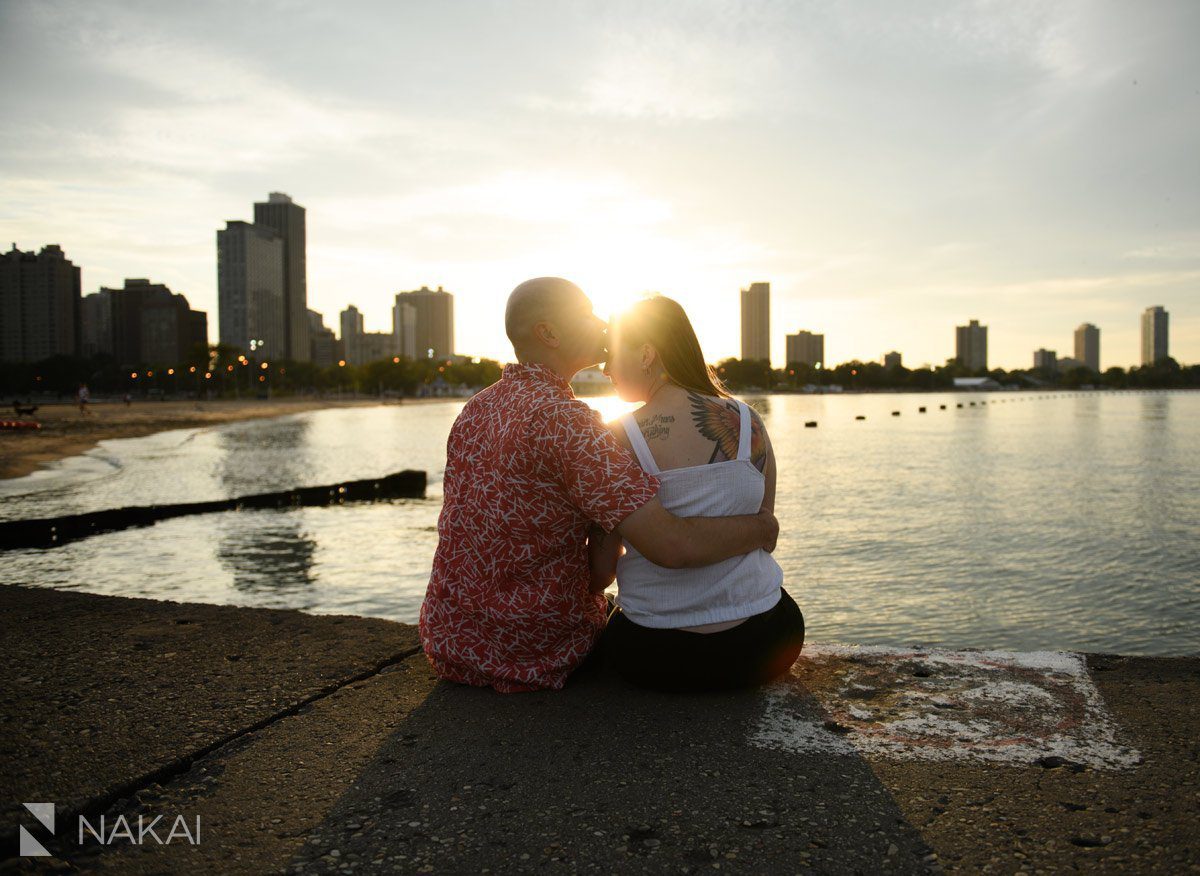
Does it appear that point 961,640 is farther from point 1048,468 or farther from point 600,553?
point 1048,468

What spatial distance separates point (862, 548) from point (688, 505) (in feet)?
39.8

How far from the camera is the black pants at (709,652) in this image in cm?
336

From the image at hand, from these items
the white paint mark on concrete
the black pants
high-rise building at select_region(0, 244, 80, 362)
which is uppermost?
high-rise building at select_region(0, 244, 80, 362)

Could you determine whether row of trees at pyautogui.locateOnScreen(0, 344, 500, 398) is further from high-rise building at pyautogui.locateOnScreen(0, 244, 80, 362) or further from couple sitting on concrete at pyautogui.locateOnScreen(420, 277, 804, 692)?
couple sitting on concrete at pyautogui.locateOnScreen(420, 277, 804, 692)

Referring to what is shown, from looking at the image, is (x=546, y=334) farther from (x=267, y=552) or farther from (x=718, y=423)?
(x=267, y=552)

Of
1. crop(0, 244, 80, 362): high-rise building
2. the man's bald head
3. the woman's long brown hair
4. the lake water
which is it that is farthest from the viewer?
crop(0, 244, 80, 362): high-rise building

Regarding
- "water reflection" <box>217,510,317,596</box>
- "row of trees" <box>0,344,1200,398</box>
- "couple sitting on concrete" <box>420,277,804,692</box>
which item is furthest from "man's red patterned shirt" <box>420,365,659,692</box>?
"row of trees" <box>0,344,1200,398</box>

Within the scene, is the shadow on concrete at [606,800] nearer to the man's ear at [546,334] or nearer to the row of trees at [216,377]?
the man's ear at [546,334]

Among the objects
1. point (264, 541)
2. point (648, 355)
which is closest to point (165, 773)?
point (648, 355)

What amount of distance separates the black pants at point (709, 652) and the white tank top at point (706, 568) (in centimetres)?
6

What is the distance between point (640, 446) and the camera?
10.8ft

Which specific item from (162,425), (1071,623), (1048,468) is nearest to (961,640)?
(1071,623)

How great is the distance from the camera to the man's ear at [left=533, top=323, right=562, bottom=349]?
328 cm

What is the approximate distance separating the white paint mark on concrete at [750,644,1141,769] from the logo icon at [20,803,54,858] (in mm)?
2162
